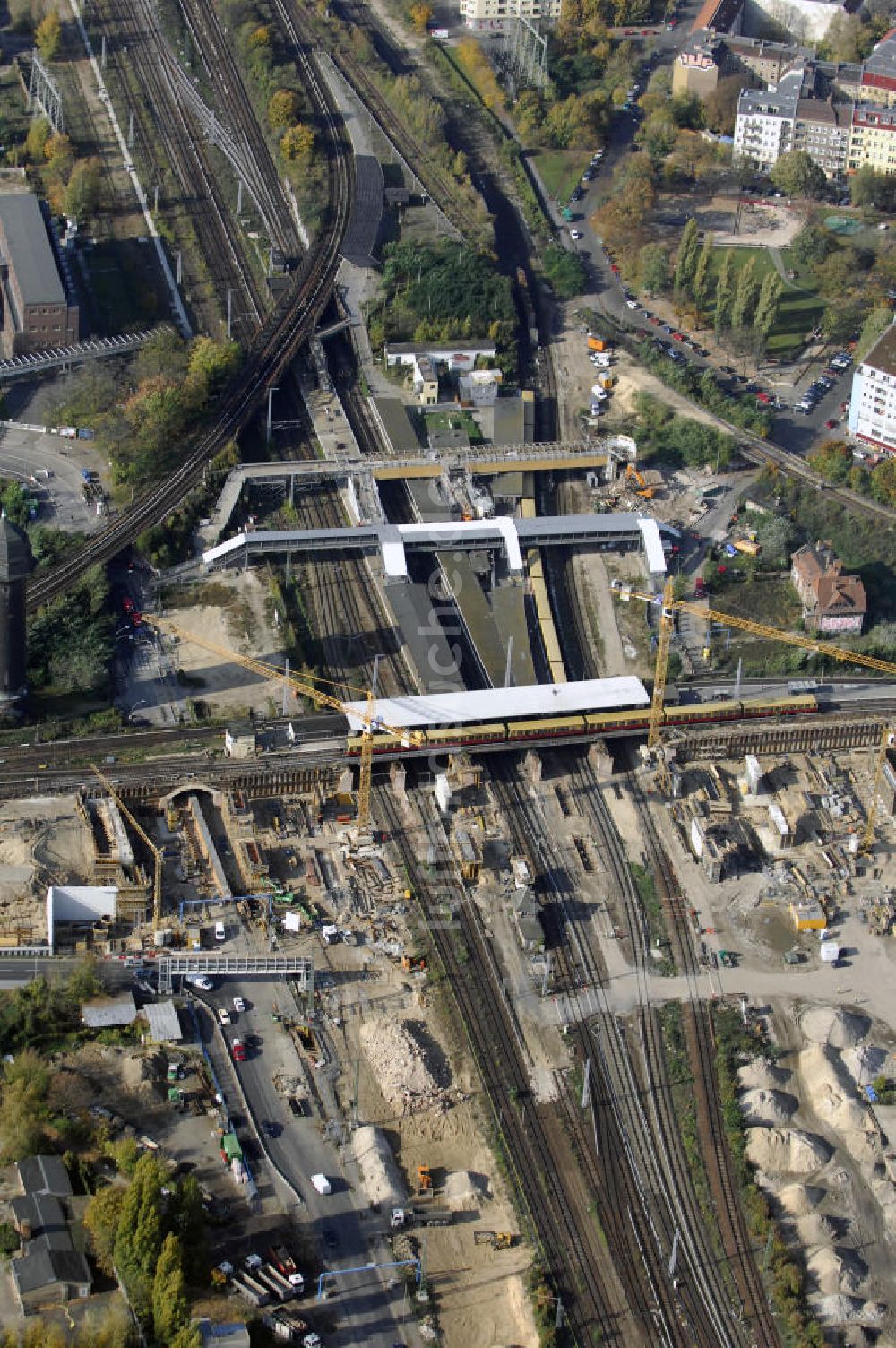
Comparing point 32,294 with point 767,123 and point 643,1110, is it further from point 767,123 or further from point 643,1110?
point 643,1110

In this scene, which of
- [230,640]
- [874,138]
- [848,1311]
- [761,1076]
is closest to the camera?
[848,1311]

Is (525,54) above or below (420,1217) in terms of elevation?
above

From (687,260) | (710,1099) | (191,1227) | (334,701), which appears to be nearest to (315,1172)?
(191,1227)

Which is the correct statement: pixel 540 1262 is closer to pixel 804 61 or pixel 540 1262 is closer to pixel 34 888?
pixel 34 888

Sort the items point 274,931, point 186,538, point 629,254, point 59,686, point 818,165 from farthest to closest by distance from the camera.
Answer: point 818,165
point 629,254
point 186,538
point 59,686
point 274,931

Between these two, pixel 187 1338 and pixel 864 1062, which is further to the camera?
pixel 864 1062

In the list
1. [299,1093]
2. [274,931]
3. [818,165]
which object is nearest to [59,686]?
[274,931]
